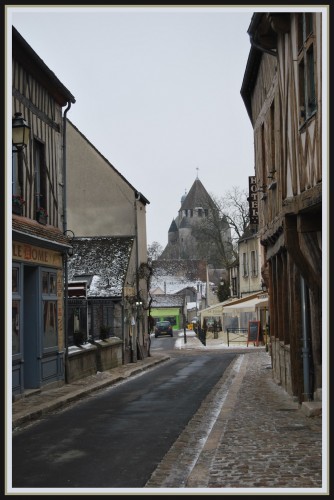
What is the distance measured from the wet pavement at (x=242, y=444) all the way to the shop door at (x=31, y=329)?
40 cm

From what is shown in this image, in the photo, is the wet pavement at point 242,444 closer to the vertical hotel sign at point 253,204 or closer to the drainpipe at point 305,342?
the drainpipe at point 305,342

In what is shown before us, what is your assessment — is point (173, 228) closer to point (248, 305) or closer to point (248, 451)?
point (248, 305)

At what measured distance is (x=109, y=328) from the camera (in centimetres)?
2270

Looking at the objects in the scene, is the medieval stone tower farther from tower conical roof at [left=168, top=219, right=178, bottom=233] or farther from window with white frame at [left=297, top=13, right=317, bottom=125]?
window with white frame at [left=297, top=13, right=317, bottom=125]

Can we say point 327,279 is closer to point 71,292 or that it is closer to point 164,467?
point 164,467

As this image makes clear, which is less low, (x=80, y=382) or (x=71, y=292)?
(x=71, y=292)

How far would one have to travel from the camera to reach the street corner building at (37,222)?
13.1m

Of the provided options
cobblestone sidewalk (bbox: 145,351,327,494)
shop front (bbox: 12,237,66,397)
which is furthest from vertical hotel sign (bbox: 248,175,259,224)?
cobblestone sidewalk (bbox: 145,351,327,494)

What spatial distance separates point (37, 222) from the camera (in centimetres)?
1437

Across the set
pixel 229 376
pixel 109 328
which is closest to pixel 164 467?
pixel 229 376

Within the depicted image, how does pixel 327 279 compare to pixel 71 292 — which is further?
pixel 71 292

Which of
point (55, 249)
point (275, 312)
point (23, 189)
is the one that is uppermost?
point (23, 189)

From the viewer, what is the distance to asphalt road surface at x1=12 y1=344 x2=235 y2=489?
6.71m

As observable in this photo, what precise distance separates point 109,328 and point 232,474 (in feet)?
53.8
